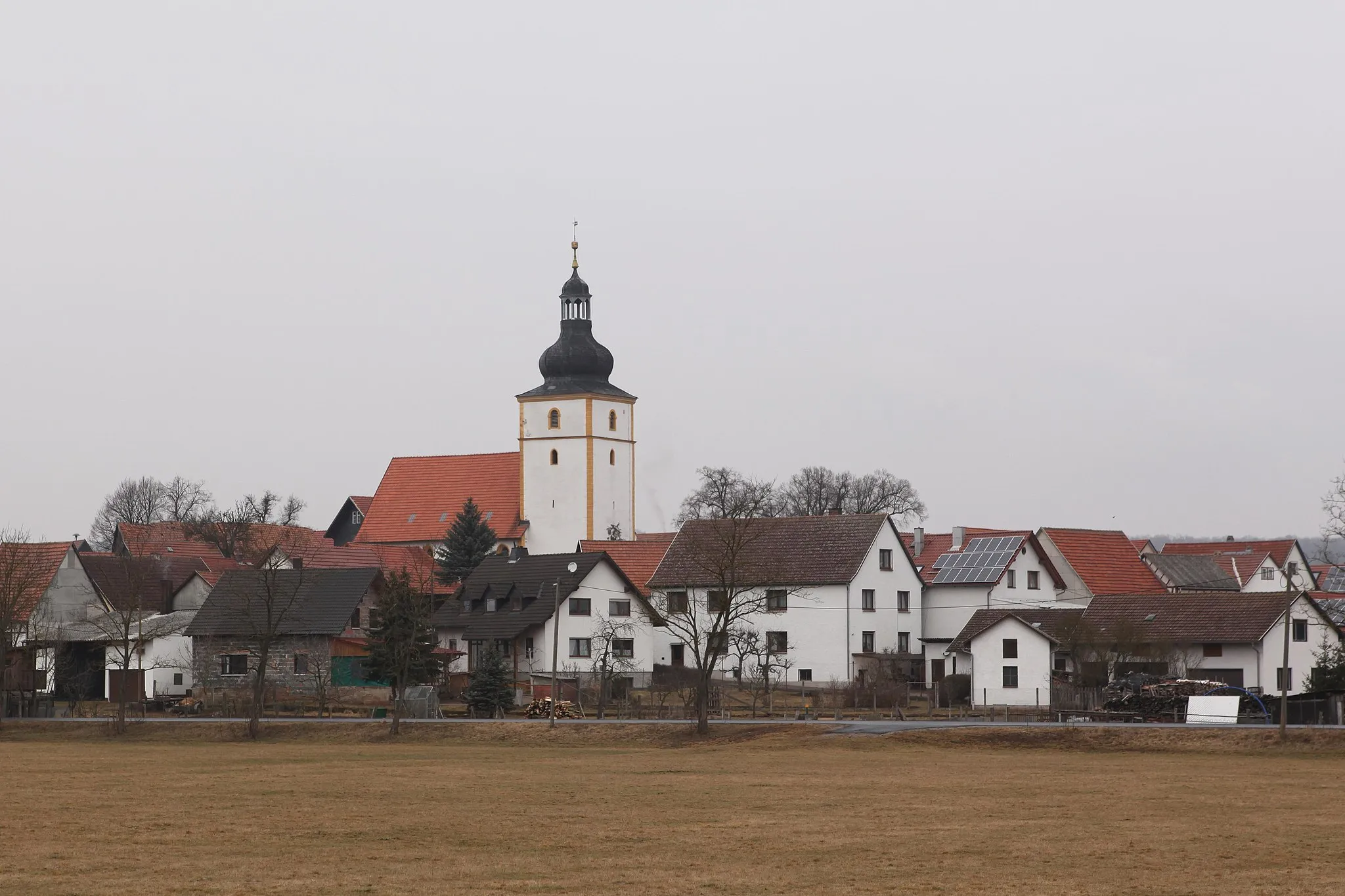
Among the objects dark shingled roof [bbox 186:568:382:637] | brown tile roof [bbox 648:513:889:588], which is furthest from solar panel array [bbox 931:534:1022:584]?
dark shingled roof [bbox 186:568:382:637]

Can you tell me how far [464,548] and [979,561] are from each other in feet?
121

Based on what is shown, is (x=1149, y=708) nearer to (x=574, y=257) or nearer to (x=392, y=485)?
(x=574, y=257)

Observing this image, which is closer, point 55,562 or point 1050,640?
point 1050,640

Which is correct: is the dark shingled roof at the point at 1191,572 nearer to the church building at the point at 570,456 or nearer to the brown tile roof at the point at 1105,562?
the brown tile roof at the point at 1105,562

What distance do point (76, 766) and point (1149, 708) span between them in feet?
110

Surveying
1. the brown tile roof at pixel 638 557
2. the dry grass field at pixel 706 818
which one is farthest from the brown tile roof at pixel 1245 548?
the dry grass field at pixel 706 818

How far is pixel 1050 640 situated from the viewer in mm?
70125

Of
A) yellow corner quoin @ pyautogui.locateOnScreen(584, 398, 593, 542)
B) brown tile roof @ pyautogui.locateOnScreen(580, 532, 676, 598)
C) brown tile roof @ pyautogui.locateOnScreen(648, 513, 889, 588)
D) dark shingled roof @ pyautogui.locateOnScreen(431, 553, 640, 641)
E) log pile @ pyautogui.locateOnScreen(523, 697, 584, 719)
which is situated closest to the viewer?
log pile @ pyautogui.locateOnScreen(523, 697, 584, 719)

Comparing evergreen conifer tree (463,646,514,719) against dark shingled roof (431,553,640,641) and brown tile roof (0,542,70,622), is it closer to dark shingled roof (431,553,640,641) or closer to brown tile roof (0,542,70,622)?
dark shingled roof (431,553,640,641)

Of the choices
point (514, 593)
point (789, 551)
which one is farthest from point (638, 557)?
point (789, 551)

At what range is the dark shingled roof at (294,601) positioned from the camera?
77.4m

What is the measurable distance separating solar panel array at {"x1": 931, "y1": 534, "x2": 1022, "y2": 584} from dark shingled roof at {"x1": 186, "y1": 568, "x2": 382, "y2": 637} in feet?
86.4

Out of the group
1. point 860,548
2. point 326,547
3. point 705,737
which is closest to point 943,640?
point 860,548

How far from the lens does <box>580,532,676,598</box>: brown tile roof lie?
296 feet
